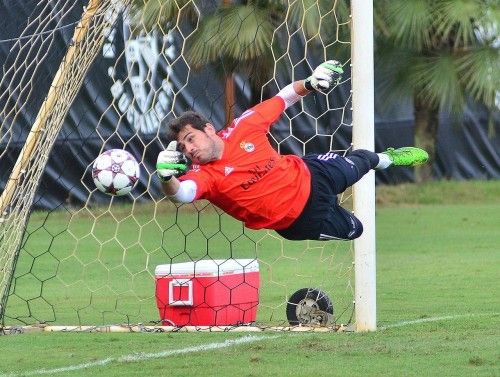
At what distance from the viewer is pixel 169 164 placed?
704 centimetres

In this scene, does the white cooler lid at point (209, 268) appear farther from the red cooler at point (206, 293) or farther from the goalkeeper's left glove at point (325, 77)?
the goalkeeper's left glove at point (325, 77)

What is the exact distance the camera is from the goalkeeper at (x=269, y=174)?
7.79 m

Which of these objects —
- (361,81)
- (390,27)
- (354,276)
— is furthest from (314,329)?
(390,27)

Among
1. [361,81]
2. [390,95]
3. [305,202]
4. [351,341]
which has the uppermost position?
[390,95]

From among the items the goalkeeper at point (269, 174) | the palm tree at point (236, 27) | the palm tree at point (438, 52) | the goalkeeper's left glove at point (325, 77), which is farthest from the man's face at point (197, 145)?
the palm tree at point (438, 52)

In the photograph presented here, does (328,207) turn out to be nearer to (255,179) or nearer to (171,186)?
(255,179)

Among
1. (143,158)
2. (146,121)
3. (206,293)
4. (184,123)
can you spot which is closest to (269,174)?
(184,123)

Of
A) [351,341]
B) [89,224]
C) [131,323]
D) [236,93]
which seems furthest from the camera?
[89,224]

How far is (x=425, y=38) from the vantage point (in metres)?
21.5

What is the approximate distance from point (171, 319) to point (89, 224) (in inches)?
364

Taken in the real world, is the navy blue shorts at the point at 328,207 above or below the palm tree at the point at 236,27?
below

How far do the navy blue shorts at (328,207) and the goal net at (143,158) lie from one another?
835 mm

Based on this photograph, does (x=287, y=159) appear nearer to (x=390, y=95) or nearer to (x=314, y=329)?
(x=314, y=329)

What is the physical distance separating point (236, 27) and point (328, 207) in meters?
8.29
